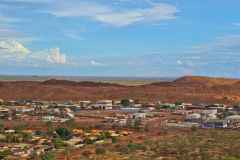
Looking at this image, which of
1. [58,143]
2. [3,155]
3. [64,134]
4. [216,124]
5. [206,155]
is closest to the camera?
[206,155]

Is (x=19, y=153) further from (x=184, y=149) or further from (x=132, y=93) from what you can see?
(x=132, y=93)

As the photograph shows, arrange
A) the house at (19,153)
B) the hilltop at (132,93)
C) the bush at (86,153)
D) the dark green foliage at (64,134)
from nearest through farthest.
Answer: the bush at (86,153), the house at (19,153), the dark green foliage at (64,134), the hilltop at (132,93)

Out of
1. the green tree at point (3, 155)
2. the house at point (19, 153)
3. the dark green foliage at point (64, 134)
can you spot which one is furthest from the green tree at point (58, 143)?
the green tree at point (3, 155)

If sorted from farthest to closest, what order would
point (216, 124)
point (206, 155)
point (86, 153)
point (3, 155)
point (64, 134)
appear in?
point (216, 124)
point (64, 134)
point (86, 153)
point (3, 155)
point (206, 155)

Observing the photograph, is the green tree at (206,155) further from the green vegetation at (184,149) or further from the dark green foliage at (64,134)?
the dark green foliage at (64,134)

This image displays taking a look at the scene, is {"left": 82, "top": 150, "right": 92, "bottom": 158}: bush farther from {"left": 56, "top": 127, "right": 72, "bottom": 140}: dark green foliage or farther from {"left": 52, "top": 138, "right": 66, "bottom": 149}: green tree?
{"left": 56, "top": 127, "right": 72, "bottom": 140}: dark green foliage

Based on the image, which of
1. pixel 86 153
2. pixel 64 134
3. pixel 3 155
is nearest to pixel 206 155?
pixel 86 153

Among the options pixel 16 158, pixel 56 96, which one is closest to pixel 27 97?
pixel 56 96

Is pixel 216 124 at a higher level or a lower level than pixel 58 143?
higher

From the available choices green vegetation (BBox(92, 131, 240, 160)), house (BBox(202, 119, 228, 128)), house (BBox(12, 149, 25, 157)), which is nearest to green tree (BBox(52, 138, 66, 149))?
house (BBox(12, 149, 25, 157))

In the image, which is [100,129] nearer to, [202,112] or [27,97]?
[202,112]

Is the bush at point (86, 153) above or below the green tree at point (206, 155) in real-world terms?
below

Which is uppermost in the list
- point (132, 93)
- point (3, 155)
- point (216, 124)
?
point (132, 93)
